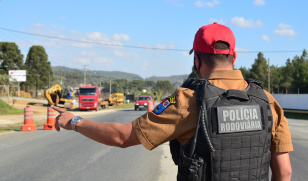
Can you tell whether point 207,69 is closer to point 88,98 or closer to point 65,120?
point 65,120

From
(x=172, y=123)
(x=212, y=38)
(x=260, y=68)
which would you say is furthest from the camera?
(x=260, y=68)

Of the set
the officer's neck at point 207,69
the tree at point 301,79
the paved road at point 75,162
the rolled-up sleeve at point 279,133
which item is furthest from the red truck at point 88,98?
the rolled-up sleeve at point 279,133

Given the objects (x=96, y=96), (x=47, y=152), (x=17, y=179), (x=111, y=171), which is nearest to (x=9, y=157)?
(x=47, y=152)

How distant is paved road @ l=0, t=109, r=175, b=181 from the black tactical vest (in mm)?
4186

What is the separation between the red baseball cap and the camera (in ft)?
6.78

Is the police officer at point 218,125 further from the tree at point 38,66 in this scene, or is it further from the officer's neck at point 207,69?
the tree at point 38,66

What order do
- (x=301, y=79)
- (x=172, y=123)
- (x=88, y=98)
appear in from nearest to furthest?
(x=172, y=123) < (x=88, y=98) < (x=301, y=79)

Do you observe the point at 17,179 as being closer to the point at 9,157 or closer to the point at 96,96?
the point at 9,157

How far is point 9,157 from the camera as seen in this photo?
8156mm

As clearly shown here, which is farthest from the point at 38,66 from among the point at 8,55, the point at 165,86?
the point at 165,86

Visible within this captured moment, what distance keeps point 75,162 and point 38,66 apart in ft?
215

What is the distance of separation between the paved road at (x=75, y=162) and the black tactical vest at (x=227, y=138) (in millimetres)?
4186

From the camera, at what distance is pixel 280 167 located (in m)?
2.16

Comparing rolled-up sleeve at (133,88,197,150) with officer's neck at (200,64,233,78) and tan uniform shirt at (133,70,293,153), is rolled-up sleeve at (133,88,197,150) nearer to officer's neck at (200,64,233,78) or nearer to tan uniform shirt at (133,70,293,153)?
tan uniform shirt at (133,70,293,153)
